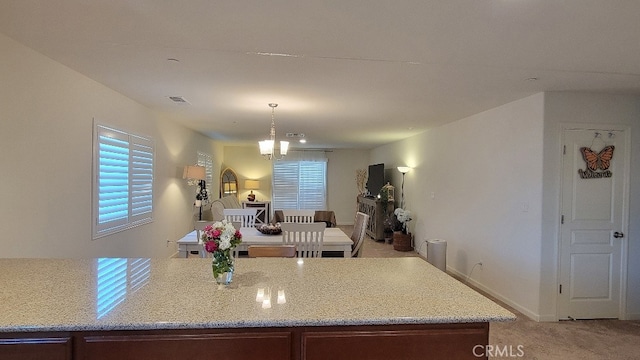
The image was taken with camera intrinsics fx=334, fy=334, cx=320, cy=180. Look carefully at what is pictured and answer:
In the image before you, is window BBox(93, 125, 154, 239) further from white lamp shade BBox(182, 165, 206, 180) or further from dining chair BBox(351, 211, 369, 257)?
dining chair BBox(351, 211, 369, 257)

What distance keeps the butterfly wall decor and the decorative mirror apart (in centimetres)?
799

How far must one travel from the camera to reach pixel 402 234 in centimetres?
673

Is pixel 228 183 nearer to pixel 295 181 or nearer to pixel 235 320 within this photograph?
pixel 295 181

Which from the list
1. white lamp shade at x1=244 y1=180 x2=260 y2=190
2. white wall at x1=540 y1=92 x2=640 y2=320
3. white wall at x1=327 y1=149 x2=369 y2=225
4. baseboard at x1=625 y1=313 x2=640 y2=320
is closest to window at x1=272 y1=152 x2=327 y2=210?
white wall at x1=327 y1=149 x2=369 y2=225

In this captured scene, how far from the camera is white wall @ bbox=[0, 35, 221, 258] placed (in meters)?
2.30

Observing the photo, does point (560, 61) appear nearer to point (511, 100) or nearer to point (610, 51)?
point (610, 51)

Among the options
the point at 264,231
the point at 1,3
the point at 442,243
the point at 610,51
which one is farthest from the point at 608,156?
the point at 1,3

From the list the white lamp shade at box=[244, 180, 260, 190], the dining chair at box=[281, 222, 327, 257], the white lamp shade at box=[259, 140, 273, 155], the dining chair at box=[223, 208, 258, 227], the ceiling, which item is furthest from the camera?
the white lamp shade at box=[244, 180, 260, 190]

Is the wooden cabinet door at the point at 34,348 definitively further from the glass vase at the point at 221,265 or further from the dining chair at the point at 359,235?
the dining chair at the point at 359,235

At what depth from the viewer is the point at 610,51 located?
235cm

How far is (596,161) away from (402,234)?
12.1 feet

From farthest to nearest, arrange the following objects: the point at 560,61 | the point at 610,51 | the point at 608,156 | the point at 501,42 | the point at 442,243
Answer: the point at 442,243 < the point at 608,156 < the point at 560,61 < the point at 610,51 < the point at 501,42

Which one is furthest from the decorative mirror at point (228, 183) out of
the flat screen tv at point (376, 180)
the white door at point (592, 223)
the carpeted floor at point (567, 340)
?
the white door at point (592, 223)

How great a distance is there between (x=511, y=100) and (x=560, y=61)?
130 cm
